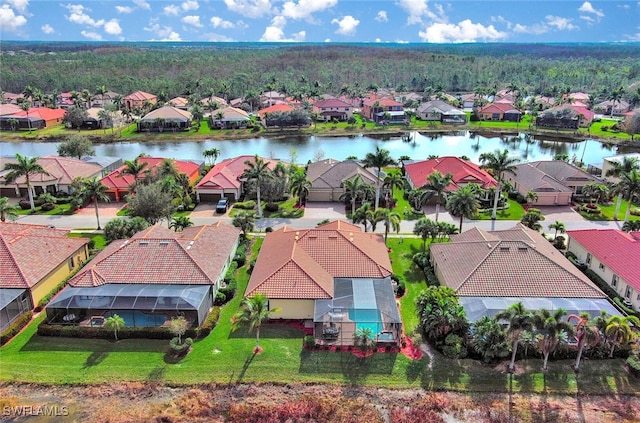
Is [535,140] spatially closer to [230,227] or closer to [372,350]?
[230,227]

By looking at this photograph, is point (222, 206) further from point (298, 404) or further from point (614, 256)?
point (614, 256)

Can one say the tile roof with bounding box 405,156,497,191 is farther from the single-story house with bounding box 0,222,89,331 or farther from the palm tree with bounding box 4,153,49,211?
the palm tree with bounding box 4,153,49,211

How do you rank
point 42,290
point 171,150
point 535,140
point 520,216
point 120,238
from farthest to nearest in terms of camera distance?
point 535,140 < point 171,150 < point 520,216 < point 120,238 < point 42,290

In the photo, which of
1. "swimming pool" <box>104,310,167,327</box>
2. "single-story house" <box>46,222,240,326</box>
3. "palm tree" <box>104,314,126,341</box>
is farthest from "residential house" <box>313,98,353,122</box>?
"palm tree" <box>104,314,126,341</box>

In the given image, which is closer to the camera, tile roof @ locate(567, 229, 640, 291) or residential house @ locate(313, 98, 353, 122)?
tile roof @ locate(567, 229, 640, 291)

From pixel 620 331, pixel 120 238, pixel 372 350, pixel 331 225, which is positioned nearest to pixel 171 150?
pixel 120 238

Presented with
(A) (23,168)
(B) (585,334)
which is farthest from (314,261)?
(A) (23,168)
